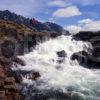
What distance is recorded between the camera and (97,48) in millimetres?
44812

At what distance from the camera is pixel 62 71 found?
128 ft

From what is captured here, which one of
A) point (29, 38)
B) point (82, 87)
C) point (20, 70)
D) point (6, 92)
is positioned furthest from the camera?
point (29, 38)

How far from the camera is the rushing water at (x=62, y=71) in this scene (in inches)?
1277

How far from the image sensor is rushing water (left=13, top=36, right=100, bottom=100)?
106 ft

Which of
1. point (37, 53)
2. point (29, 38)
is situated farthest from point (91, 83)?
point (29, 38)

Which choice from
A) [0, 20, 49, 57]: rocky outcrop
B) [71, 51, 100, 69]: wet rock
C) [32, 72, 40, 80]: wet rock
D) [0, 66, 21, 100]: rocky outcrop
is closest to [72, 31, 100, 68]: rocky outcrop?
[71, 51, 100, 69]: wet rock

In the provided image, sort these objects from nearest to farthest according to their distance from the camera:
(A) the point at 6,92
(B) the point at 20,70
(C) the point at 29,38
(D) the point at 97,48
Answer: (A) the point at 6,92 < (B) the point at 20,70 < (D) the point at 97,48 < (C) the point at 29,38

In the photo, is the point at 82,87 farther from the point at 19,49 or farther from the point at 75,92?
the point at 19,49

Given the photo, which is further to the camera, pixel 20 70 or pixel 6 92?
pixel 20 70

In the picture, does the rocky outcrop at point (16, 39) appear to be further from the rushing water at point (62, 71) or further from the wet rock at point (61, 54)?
the wet rock at point (61, 54)

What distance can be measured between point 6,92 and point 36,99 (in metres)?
2.62

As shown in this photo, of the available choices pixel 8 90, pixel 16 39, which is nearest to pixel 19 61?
pixel 16 39

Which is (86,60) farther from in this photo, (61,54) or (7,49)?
(7,49)

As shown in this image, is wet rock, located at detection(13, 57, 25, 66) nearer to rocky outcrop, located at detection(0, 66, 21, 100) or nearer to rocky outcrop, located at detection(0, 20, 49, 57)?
rocky outcrop, located at detection(0, 20, 49, 57)
